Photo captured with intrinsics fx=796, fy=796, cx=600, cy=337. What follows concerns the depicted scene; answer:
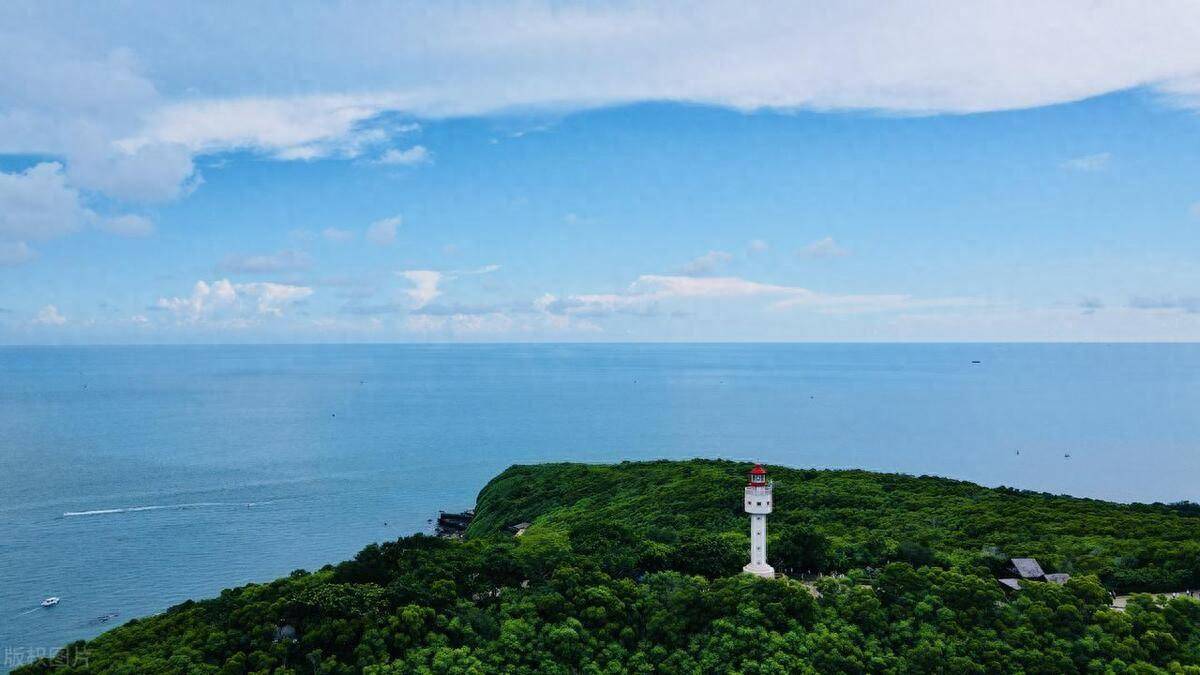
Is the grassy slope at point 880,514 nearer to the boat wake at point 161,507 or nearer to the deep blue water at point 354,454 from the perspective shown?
the deep blue water at point 354,454

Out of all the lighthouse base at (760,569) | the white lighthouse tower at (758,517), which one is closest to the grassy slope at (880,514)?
the lighthouse base at (760,569)

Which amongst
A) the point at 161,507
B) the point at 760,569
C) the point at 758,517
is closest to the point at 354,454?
the point at 161,507

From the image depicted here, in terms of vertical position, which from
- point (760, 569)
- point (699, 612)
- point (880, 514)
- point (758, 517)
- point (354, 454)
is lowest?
point (354, 454)

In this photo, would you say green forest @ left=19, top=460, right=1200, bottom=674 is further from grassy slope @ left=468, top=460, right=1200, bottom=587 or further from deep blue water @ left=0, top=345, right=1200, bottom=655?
deep blue water @ left=0, top=345, right=1200, bottom=655

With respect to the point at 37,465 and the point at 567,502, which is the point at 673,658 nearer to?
the point at 567,502

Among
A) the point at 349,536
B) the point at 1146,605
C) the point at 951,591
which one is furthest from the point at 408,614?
the point at 349,536

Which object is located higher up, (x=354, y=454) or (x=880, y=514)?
(x=880, y=514)

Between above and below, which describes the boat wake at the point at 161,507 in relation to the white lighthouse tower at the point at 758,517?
below

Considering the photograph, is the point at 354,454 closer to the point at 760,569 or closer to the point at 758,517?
the point at 760,569
